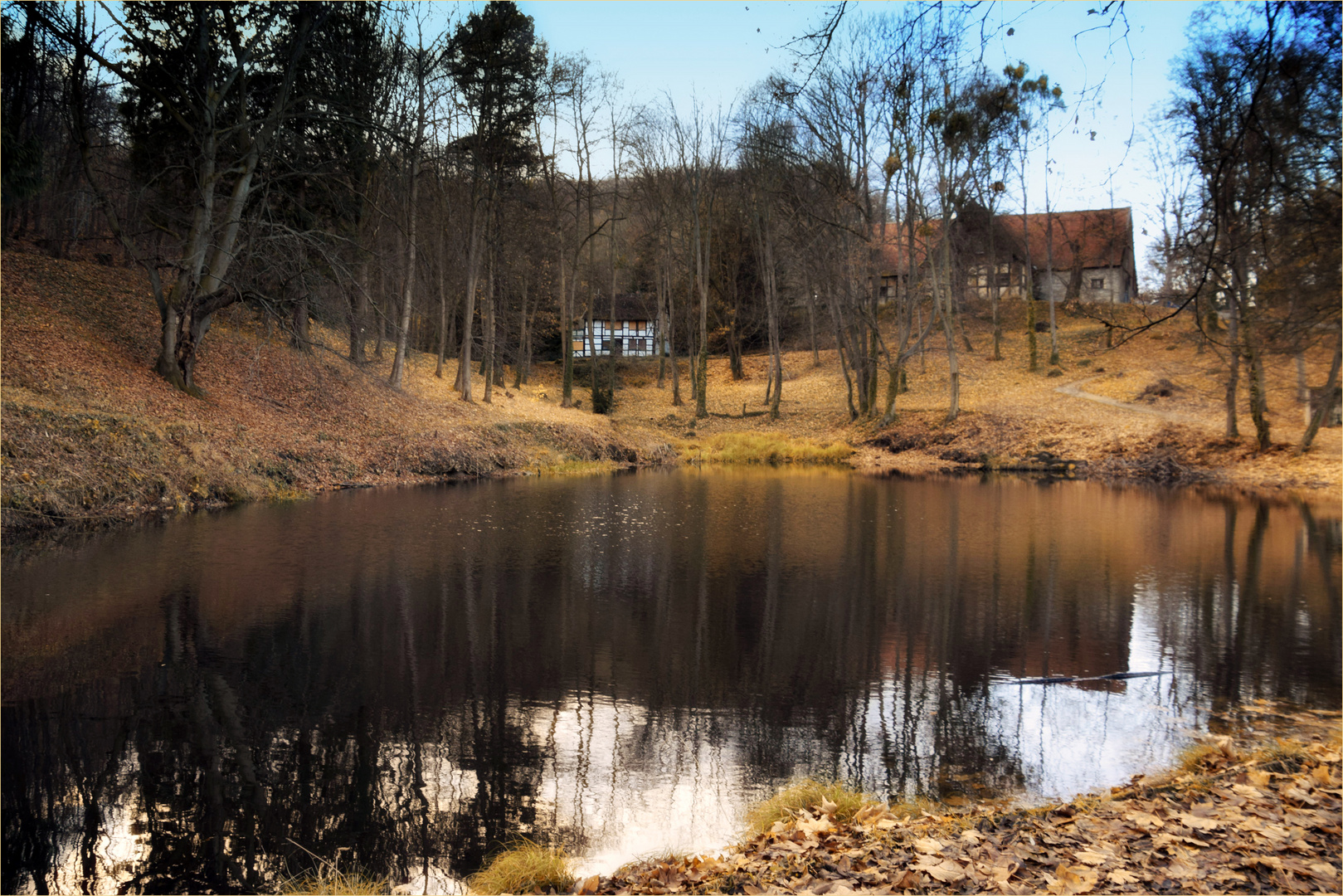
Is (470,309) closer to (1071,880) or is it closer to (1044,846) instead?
(1044,846)

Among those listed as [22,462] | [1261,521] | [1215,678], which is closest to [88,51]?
[22,462]

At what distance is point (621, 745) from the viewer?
22.2ft

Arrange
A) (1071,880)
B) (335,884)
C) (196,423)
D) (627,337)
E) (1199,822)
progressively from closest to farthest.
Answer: (1071,880), (335,884), (1199,822), (196,423), (627,337)

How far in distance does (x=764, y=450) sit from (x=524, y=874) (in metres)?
30.3

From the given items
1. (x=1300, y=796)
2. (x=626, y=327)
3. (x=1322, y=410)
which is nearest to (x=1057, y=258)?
(x=626, y=327)

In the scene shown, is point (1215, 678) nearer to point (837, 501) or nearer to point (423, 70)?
point (837, 501)

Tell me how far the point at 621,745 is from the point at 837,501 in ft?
51.9

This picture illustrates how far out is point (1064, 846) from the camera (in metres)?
4.50

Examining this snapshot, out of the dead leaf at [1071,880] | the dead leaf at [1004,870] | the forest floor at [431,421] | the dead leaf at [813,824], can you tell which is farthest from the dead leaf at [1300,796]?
the forest floor at [431,421]

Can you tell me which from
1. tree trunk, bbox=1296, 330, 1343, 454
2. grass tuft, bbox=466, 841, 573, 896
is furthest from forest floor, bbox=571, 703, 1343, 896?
tree trunk, bbox=1296, 330, 1343, 454

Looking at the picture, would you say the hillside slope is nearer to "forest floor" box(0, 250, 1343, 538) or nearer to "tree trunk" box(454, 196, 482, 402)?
"forest floor" box(0, 250, 1343, 538)

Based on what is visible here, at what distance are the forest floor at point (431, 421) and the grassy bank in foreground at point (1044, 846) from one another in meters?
13.6

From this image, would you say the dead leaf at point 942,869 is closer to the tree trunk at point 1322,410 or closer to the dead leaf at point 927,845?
the dead leaf at point 927,845

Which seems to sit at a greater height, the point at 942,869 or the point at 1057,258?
the point at 1057,258
